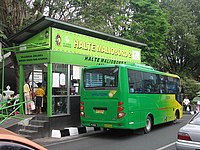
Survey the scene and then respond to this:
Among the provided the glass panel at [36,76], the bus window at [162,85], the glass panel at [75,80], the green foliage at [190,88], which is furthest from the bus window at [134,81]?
the green foliage at [190,88]

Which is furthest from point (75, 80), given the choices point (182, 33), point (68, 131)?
point (182, 33)

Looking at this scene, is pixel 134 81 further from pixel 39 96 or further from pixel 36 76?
pixel 36 76

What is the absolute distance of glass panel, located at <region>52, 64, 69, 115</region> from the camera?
38.8 feet

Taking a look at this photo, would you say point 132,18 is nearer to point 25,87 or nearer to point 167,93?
point 167,93

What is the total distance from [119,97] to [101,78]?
1.17 metres

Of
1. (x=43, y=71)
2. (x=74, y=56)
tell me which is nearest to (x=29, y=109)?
(x=43, y=71)

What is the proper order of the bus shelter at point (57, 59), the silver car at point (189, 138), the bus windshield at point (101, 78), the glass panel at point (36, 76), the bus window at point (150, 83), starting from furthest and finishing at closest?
the glass panel at point (36, 76) < the bus window at point (150, 83) < the bus shelter at point (57, 59) < the bus windshield at point (101, 78) < the silver car at point (189, 138)

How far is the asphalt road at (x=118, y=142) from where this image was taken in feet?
29.9

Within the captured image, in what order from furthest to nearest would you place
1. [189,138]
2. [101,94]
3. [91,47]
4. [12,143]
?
[91,47], [101,94], [189,138], [12,143]

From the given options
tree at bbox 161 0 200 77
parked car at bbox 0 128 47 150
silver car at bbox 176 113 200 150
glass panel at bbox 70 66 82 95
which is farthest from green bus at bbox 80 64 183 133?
A: tree at bbox 161 0 200 77

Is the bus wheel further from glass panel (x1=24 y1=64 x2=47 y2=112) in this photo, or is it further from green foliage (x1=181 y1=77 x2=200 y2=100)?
green foliage (x1=181 y1=77 x2=200 y2=100)

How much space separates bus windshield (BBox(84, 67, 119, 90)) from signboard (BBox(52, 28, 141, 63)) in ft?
5.04

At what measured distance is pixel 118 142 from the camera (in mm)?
10148

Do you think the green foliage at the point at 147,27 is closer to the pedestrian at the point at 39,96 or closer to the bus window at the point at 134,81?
the bus window at the point at 134,81
